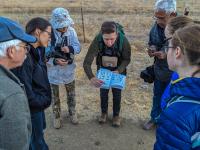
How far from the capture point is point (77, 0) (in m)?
16.7

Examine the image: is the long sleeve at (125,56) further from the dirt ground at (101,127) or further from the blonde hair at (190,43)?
the blonde hair at (190,43)

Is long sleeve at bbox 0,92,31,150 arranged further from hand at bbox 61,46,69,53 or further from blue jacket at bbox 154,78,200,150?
hand at bbox 61,46,69,53

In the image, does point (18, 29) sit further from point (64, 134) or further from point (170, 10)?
point (64, 134)

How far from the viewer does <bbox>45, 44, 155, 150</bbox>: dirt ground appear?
459 cm

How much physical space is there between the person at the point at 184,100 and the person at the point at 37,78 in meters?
1.39

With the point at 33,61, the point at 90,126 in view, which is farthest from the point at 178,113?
the point at 90,126

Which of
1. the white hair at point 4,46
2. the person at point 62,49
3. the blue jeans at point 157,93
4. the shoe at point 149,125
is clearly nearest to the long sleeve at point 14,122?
the white hair at point 4,46

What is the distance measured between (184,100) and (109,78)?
7.92 ft

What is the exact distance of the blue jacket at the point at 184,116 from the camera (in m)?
2.07

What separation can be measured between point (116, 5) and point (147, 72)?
1140 centimetres

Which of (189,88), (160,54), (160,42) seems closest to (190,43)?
(189,88)

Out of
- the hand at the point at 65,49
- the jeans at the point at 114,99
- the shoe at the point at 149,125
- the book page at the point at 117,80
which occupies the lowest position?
the shoe at the point at 149,125

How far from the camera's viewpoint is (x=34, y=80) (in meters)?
3.23

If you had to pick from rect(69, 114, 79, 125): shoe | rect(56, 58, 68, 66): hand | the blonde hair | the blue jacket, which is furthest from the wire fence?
the blue jacket
